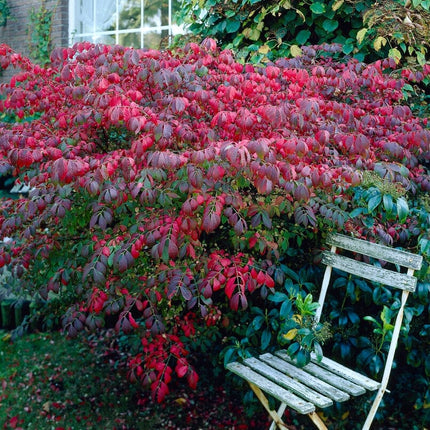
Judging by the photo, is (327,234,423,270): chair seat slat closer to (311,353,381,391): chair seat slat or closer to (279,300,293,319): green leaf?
(279,300,293,319): green leaf

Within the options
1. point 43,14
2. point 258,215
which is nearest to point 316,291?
point 258,215

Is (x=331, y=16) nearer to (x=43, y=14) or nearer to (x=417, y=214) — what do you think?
(x=417, y=214)

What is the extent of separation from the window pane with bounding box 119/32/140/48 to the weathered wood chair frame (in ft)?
15.9

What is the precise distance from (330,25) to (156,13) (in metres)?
2.77

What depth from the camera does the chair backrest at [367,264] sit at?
2.79 metres

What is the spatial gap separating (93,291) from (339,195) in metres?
1.43

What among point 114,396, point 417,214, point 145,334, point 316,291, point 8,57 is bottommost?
point 114,396

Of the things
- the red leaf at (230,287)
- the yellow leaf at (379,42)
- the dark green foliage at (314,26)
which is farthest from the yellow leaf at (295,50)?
the red leaf at (230,287)

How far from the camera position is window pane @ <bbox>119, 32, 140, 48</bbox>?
7.11 m

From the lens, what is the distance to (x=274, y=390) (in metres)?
2.60

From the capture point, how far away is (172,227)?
261 centimetres

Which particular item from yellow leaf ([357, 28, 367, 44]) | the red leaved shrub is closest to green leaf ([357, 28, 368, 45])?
yellow leaf ([357, 28, 367, 44])

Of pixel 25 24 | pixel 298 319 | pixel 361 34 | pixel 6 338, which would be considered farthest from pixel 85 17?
pixel 298 319

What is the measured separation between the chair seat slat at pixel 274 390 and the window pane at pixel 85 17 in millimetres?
5854
